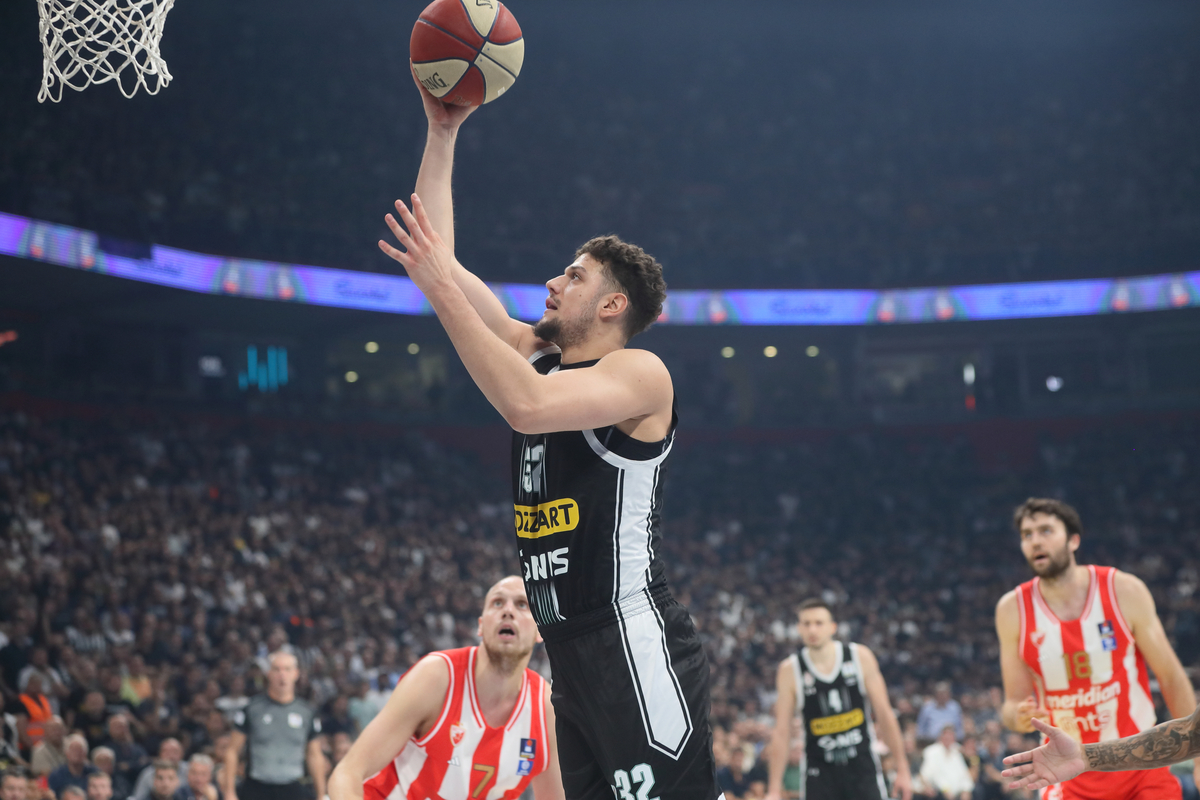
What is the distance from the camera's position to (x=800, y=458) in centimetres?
2525

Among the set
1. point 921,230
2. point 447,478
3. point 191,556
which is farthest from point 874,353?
point 191,556

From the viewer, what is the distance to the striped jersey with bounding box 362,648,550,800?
411 cm


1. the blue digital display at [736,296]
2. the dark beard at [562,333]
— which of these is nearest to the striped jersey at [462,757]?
the dark beard at [562,333]

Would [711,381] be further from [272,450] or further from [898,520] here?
[272,450]

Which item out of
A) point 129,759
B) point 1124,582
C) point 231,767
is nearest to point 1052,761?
point 1124,582

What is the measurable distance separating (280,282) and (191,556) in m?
6.60

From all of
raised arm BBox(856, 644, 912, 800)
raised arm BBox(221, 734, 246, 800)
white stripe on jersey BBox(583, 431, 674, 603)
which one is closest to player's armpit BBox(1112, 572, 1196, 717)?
raised arm BBox(856, 644, 912, 800)

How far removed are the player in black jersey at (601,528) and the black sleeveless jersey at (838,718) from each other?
4.41m

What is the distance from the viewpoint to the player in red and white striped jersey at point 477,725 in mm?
4098

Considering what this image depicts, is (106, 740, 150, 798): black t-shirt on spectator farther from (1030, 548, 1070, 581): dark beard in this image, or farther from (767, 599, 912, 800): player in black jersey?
(1030, 548, 1070, 581): dark beard

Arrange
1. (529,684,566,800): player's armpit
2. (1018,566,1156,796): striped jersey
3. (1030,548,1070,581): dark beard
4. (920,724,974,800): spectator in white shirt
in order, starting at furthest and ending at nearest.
→ (920,724,974,800): spectator in white shirt
(1030,548,1070,581): dark beard
(1018,566,1156,796): striped jersey
(529,684,566,800): player's armpit

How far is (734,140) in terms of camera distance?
92.3 feet

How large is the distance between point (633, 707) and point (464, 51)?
227 centimetres

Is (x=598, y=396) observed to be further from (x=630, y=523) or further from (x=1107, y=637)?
(x=1107, y=637)
